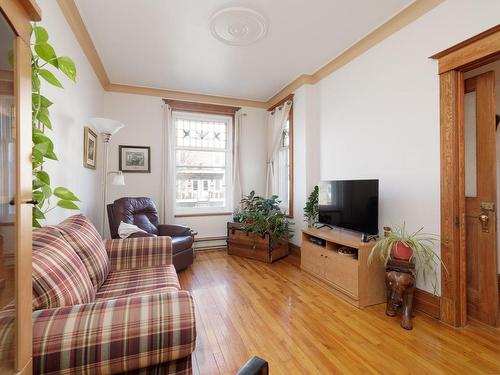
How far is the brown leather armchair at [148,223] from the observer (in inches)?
125

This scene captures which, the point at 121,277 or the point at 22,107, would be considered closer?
the point at 22,107

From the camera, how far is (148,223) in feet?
11.4

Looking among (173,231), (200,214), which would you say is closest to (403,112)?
(173,231)

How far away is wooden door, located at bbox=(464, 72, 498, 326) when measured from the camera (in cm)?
196

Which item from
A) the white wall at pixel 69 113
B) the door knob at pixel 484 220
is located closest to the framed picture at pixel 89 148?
the white wall at pixel 69 113

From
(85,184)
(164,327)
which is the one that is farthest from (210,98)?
(164,327)

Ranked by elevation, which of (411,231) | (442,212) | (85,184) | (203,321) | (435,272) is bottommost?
(203,321)

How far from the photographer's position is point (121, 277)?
191 centimetres

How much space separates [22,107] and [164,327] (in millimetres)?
860

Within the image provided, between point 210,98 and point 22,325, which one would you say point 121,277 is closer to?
point 22,325

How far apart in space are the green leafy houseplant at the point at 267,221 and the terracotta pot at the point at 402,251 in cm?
175

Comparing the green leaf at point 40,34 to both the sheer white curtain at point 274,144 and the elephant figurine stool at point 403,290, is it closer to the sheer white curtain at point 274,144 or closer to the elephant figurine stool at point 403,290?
the elephant figurine stool at point 403,290

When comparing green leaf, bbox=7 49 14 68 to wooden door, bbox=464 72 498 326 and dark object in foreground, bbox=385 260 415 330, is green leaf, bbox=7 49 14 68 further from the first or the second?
wooden door, bbox=464 72 498 326

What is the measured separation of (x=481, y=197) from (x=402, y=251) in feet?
2.40
